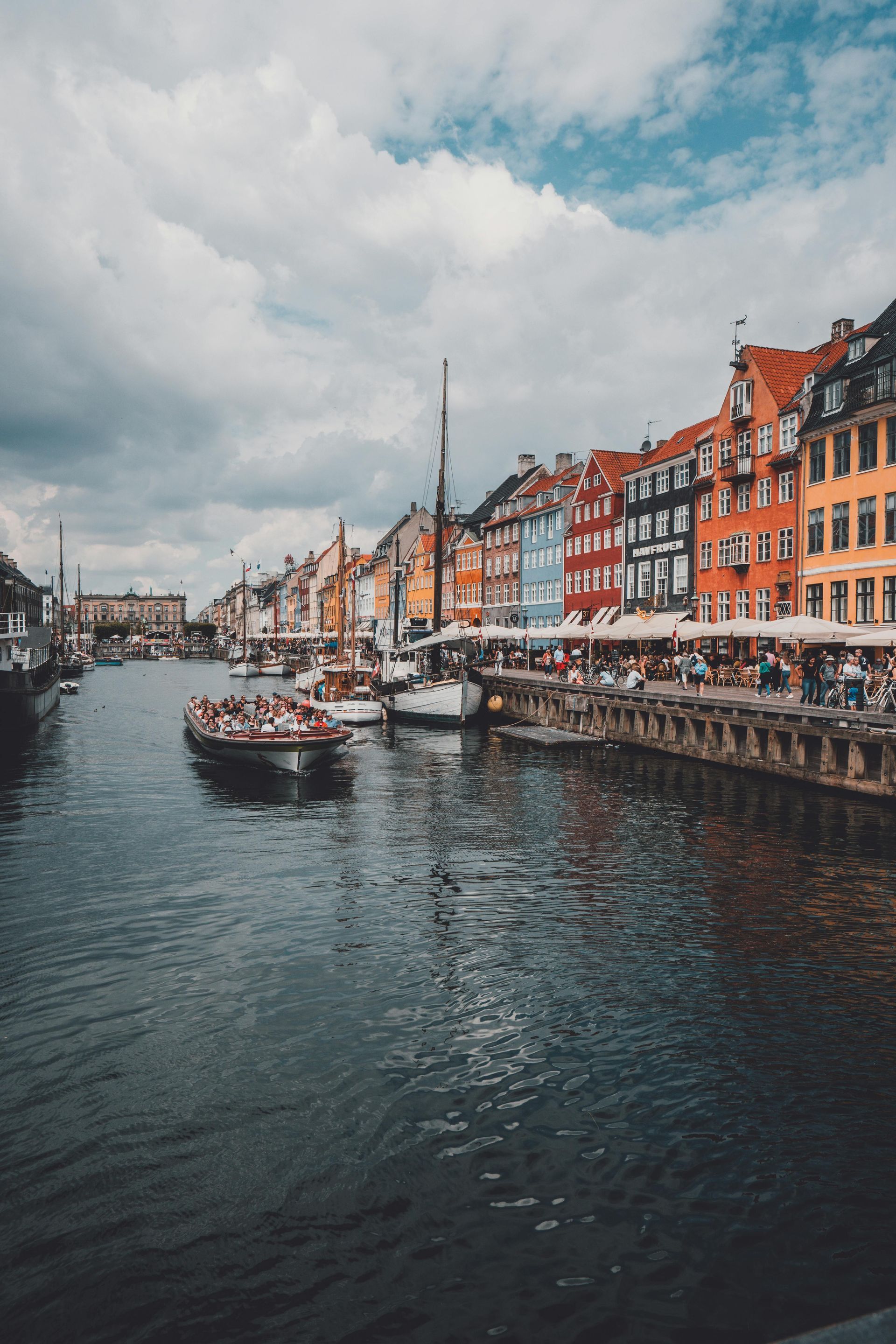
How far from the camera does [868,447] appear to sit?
40.9m

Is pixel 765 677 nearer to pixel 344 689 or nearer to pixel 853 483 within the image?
pixel 853 483

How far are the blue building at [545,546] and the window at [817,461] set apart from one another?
33363 mm

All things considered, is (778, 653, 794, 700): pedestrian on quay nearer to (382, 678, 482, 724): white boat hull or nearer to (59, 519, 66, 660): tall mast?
(382, 678, 482, 724): white boat hull

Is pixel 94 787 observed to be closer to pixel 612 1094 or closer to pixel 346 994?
pixel 346 994

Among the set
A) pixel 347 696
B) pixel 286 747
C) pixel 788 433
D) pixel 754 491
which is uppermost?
pixel 788 433

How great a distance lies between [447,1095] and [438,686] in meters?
40.7

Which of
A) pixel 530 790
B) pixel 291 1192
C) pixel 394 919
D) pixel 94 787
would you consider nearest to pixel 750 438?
pixel 530 790

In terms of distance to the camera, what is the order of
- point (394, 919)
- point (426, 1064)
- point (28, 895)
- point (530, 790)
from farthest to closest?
point (530, 790) → point (28, 895) → point (394, 919) → point (426, 1064)

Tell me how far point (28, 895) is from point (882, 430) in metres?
37.5

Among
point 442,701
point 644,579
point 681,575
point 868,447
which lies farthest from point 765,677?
point 644,579

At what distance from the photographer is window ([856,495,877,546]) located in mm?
40219

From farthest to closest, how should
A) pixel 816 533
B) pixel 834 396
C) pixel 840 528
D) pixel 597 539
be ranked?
pixel 597 539
pixel 816 533
pixel 834 396
pixel 840 528

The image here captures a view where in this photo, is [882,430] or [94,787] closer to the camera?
[94,787]

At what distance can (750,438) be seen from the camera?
51406mm
